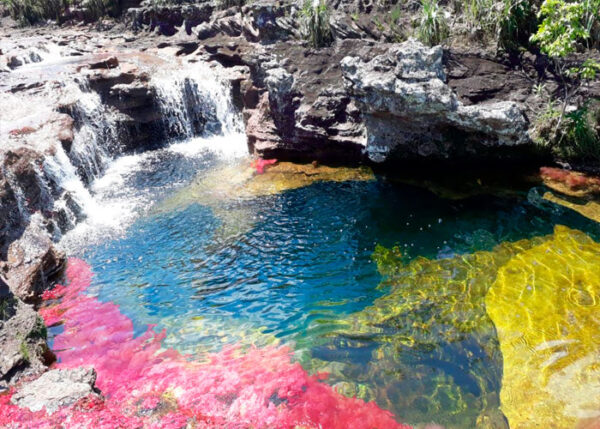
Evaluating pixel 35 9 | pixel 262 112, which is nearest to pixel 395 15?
pixel 262 112

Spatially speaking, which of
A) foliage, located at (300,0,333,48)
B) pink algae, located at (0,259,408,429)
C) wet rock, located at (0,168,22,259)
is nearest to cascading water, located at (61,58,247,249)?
wet rock, located at (0,168,22,259)

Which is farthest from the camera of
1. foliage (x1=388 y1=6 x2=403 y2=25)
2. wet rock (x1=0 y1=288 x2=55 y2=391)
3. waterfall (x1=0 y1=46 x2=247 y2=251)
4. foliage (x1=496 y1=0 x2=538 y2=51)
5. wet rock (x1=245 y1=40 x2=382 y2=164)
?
foliage (x1=388 y1=6 x2=403 y2=25)

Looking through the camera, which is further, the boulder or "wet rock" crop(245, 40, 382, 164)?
"wet rock" crop(245, 40, 382, 164)

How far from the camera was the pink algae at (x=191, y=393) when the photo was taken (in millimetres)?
4996

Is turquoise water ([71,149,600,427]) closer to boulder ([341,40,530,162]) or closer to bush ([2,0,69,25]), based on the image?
boulder ([341,40,530,162])

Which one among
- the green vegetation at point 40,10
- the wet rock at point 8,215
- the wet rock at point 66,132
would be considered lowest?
the wet rock at point 8,215

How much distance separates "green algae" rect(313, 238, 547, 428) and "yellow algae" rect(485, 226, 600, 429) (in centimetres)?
18

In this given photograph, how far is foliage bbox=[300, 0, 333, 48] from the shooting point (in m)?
13.0

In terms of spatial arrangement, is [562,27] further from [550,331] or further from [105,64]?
[105,64]

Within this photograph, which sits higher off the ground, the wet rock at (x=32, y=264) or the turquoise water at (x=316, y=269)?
the wet rock at (x=32, y=264)

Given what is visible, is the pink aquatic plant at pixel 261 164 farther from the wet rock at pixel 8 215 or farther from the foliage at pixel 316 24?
the wet rock at pixel 8 215

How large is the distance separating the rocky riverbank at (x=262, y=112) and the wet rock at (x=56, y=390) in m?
0.10

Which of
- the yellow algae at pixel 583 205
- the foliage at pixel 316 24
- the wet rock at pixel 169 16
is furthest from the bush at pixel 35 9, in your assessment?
the yellow algae at pixel 583 205

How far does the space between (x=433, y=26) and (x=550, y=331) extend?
8.58 metres
